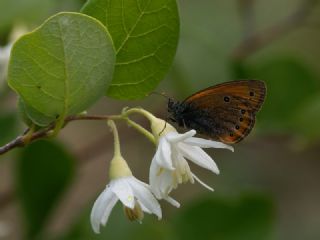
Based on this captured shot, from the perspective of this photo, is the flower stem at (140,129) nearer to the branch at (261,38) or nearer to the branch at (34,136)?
the branch at (34,136)

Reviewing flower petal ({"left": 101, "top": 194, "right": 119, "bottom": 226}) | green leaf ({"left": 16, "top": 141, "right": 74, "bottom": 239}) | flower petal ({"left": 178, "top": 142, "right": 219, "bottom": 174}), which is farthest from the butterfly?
green leaf ({"left": 16, "top": 141, "right": 74, "bottom": 239})

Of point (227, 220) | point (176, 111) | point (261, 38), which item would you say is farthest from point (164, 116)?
point (176, 111)

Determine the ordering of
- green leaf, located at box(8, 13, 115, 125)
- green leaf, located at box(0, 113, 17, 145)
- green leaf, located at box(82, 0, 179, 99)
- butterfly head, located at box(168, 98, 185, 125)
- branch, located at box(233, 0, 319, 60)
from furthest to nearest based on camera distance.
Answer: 1. branch, located at box(233, 0, 319, 60)
2. green leaf, located at box(0, 113, 17, 145)
3. butterfly head, located at box(168, 98, 185, 125)
4. green leaf, located at box(82, 0, 179, 99)
5. green leaf, located at box(8, 13, 115, 125)

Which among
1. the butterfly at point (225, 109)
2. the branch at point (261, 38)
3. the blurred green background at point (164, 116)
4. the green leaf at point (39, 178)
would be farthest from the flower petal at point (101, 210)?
the branch at point (261, 38)

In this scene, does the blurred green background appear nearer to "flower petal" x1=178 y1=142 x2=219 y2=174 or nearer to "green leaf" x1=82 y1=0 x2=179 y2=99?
"green leaf" x1=82 y1=0 x2=179 y2=99

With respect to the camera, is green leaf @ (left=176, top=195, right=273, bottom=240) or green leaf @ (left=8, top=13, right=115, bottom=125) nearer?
green leaf @ (left=8, top=13, right=115, bottom=125)

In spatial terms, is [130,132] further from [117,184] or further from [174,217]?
[117,184]

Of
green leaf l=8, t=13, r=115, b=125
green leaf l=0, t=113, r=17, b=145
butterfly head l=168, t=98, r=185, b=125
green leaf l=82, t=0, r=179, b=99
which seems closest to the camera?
green leaf l=8, t=13, r=115, b=125
